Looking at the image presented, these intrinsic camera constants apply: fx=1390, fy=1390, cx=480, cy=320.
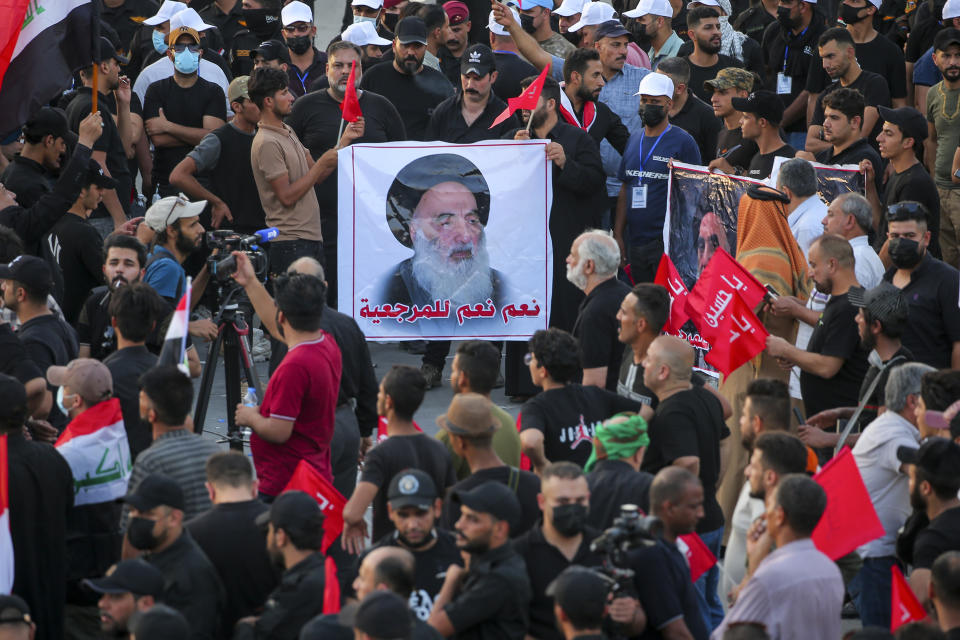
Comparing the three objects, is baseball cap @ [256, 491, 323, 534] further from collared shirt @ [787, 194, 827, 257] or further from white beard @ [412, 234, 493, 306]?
white beard @ [412, 234, 493, 306]

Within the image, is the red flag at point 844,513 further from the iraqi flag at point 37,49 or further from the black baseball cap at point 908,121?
the iraqi flag at point 37,49

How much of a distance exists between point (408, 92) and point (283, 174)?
2.25 meters

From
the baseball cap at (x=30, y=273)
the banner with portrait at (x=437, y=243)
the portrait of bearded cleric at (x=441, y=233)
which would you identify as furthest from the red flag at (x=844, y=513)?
the portrait of bearded cleric at (x=441, y=233)

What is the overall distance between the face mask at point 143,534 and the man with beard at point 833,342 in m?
3.80

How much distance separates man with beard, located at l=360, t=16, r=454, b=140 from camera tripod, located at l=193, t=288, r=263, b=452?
414 centimetres

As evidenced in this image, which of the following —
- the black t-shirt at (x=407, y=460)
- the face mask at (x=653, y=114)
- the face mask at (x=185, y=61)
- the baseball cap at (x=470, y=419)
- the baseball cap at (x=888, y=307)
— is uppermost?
the face mask at (x=185, y=61)

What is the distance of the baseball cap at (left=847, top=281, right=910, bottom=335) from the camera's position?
695cm

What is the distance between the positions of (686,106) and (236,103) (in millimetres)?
3861

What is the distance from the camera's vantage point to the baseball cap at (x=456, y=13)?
13.7 meters

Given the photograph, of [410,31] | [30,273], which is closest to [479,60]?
[410,31]

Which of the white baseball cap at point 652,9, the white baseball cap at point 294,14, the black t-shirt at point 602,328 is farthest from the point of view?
the white baseball cap at point 652,9

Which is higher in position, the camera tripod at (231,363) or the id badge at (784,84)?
the id badge at (784,84)

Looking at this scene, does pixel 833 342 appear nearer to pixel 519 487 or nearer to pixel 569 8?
pixel 519 487

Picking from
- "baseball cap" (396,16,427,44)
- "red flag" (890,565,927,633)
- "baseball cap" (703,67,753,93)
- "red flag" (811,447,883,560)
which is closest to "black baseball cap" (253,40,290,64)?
"baseball cap" (396,16,427,44)
